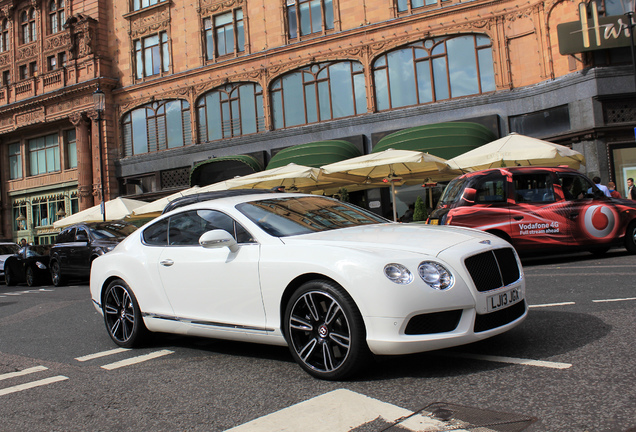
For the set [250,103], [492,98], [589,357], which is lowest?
[589,357]

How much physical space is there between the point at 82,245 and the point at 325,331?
13467 millimetres

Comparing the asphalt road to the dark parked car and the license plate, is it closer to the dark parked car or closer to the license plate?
the license plate

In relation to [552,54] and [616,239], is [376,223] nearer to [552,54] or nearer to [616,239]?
[616,239]

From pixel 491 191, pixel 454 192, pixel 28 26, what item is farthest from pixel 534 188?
pixel 28 26

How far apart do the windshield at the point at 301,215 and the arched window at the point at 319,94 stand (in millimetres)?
20600

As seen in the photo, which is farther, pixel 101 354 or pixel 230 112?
pixel 230 112

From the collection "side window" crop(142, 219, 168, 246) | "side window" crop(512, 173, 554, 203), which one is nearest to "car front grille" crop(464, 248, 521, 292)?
"side window" crop(142, 219, 168, 246)

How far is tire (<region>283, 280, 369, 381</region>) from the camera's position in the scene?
3820 mm

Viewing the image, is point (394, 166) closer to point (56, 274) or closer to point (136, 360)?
point (56, 274)

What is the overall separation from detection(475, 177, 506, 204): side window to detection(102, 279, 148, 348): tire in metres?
7.56

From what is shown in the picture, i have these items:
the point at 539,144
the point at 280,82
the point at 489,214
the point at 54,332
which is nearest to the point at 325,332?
the point at 54,332

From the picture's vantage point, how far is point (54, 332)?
7.24m

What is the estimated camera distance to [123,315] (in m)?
5.81

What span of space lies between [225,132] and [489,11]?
45.4ft
